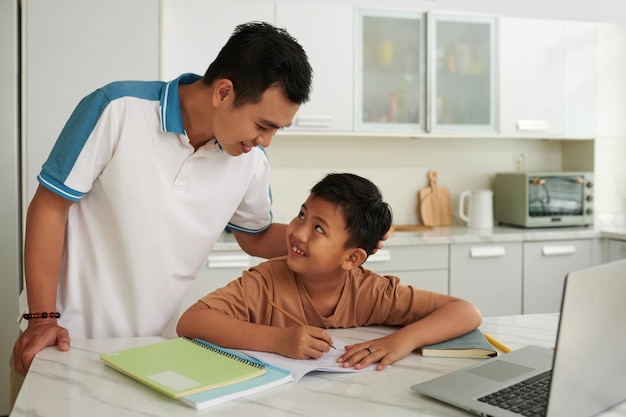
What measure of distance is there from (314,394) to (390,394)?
0.12m

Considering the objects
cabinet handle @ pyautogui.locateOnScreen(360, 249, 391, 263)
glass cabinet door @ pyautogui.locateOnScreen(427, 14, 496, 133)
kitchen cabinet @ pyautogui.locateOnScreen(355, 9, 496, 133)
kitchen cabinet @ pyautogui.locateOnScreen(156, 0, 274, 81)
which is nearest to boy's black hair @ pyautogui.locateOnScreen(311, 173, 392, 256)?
cabinet handle @ pyautogui.locateOnScreen(360, 249, 391, 263)

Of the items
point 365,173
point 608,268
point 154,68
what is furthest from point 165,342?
point 365,173

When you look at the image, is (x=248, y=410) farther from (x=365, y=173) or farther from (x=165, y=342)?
(x=365, y=173)

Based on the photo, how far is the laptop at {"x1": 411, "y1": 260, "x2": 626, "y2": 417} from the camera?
2.85ft

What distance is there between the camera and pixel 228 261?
3068 mm

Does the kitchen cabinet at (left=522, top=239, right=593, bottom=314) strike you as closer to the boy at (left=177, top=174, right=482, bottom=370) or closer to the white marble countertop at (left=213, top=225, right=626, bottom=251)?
the white marble countertop at (left=213, top=225, right=626, bottom=251)

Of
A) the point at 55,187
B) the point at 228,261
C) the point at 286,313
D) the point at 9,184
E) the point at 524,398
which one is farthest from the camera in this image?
the point at 228,261

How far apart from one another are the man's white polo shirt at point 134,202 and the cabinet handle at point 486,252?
6.58 feet

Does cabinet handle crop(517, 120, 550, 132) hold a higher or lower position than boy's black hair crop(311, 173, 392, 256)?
higher

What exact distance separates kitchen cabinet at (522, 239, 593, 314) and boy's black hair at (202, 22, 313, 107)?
8.08 feet

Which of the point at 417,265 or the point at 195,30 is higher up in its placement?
the point at 195,30

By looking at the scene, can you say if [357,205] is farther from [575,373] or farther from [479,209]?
[479,209]

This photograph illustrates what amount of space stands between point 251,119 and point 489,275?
7.78ft

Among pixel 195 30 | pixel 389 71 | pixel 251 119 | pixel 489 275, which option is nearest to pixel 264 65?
pixel 251 119
